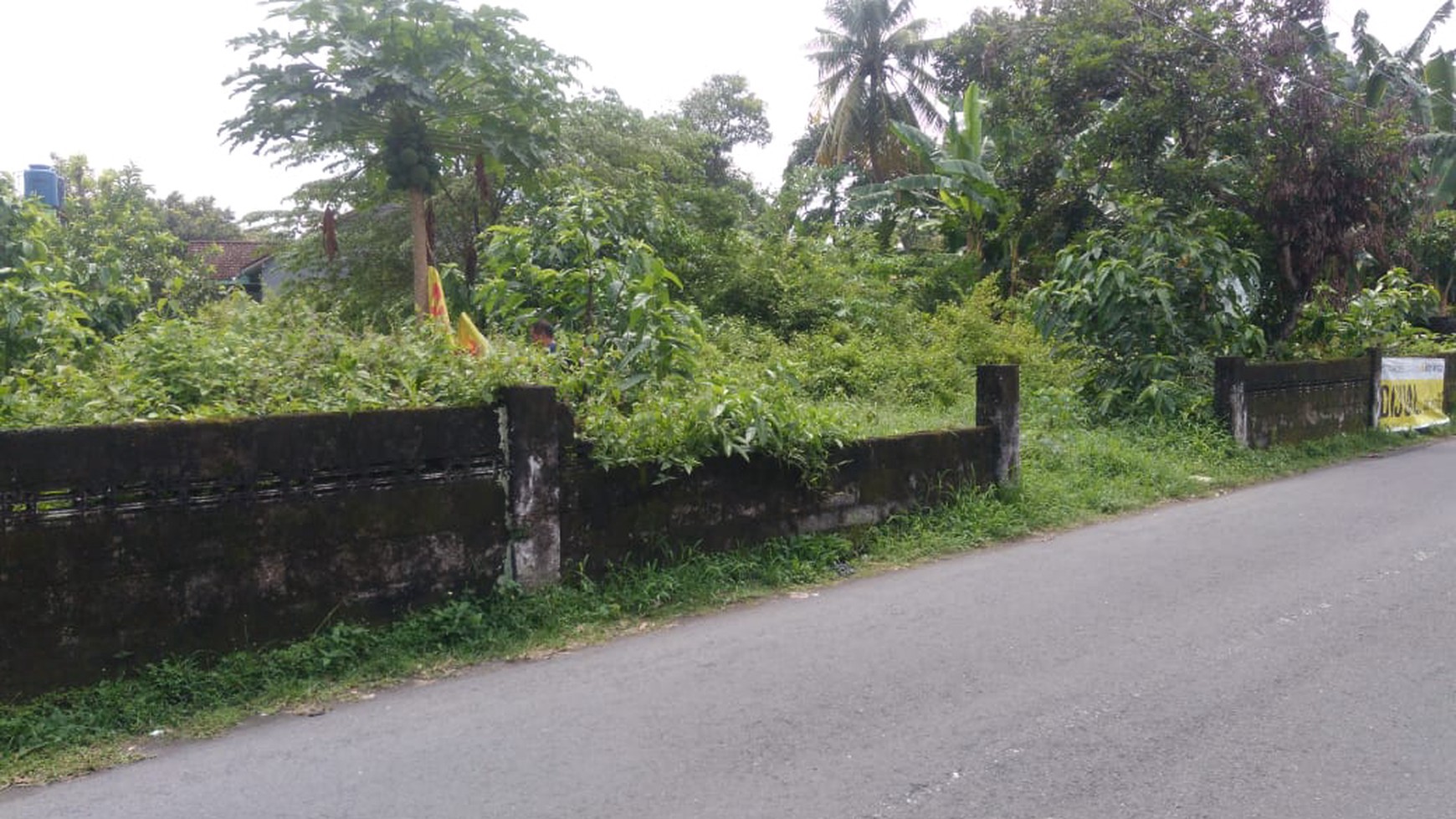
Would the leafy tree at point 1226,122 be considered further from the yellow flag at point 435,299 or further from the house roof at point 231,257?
the house roof at point 231,257

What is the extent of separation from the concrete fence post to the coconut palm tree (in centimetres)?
1554

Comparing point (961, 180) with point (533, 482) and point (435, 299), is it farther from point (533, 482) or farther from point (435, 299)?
point (533, 482)

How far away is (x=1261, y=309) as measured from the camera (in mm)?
15281

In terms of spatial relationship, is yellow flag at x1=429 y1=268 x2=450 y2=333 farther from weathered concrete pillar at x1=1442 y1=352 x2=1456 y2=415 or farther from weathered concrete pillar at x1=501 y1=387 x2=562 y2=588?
weathered concrete pillar at x1=1442 y1=352 x2=1456 y2=415

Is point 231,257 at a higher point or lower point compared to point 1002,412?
higher

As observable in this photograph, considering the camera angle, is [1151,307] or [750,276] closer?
[1151,307]

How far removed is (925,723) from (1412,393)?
15539 mm

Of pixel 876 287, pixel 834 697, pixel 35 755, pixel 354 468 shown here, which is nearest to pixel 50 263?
pixel 354 468

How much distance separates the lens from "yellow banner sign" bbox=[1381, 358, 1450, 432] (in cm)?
1535

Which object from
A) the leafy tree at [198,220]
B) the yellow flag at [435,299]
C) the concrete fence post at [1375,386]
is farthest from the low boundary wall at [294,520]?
the leafy tree at [198,220]

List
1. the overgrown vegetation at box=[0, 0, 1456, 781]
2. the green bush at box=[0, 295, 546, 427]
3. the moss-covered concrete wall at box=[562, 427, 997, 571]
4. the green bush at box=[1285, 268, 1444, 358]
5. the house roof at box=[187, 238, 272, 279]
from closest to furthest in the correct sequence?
the green bush at box=[0, 295, 546, 427], the overgrown vegetation at box=[0, 0, 1456, 781], the moss-covered concrete wall at box=[562, 427, 997, 571], the green bush at box=[1285, 268, 1444, 358], the house roof at box=[187, 238, 272, 279]

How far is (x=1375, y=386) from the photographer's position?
15.1 metres

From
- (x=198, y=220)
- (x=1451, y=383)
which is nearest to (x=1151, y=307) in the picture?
(x=1451, y=383)

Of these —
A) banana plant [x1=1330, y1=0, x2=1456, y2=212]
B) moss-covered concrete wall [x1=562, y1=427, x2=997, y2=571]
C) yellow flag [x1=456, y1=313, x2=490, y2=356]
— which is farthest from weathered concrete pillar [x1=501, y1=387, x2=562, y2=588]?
banana plant [x1=1330, y1=0, x2=1456, y2=212]
